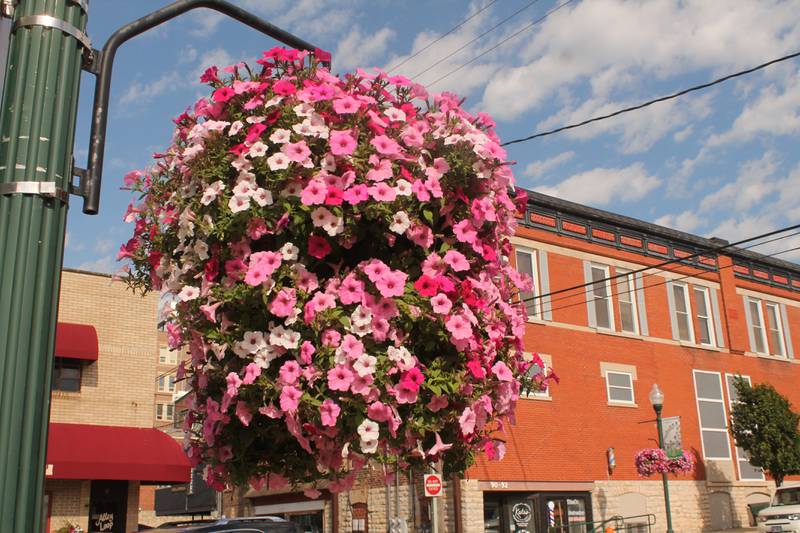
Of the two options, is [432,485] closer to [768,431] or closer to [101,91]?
[768,431]

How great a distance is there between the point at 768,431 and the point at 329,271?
26789 millimetres

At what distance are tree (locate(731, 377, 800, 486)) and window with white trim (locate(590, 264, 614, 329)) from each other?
4.98 meters

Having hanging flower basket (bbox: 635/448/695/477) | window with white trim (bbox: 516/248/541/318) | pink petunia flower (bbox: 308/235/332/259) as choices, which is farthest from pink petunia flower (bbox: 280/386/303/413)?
window with white trim (bbox: 516/248/541/318)

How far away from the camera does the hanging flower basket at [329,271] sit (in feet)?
11.9

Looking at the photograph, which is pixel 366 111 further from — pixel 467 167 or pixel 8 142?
pixel 8 142

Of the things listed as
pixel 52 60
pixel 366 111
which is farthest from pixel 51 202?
pixel 366 111

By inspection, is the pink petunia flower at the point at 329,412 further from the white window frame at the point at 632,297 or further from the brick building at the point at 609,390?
the white window frame at the point at 632,297

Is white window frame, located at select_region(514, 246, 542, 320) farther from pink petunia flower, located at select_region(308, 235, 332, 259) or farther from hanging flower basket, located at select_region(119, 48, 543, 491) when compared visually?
pink petunia flower, located at select_region(308, 235, 332, 259)

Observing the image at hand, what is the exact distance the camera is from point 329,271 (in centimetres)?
395

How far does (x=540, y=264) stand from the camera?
27641 mm

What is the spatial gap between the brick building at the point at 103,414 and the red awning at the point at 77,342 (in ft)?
0.08

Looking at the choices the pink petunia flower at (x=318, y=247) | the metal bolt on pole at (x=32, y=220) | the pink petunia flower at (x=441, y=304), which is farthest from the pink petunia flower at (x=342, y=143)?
the metal bolt on pole at (x=32, y=220)

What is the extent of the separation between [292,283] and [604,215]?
27.4 meters

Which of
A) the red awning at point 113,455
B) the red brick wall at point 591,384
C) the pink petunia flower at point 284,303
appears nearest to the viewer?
the pink petunia flower at point 284,303
